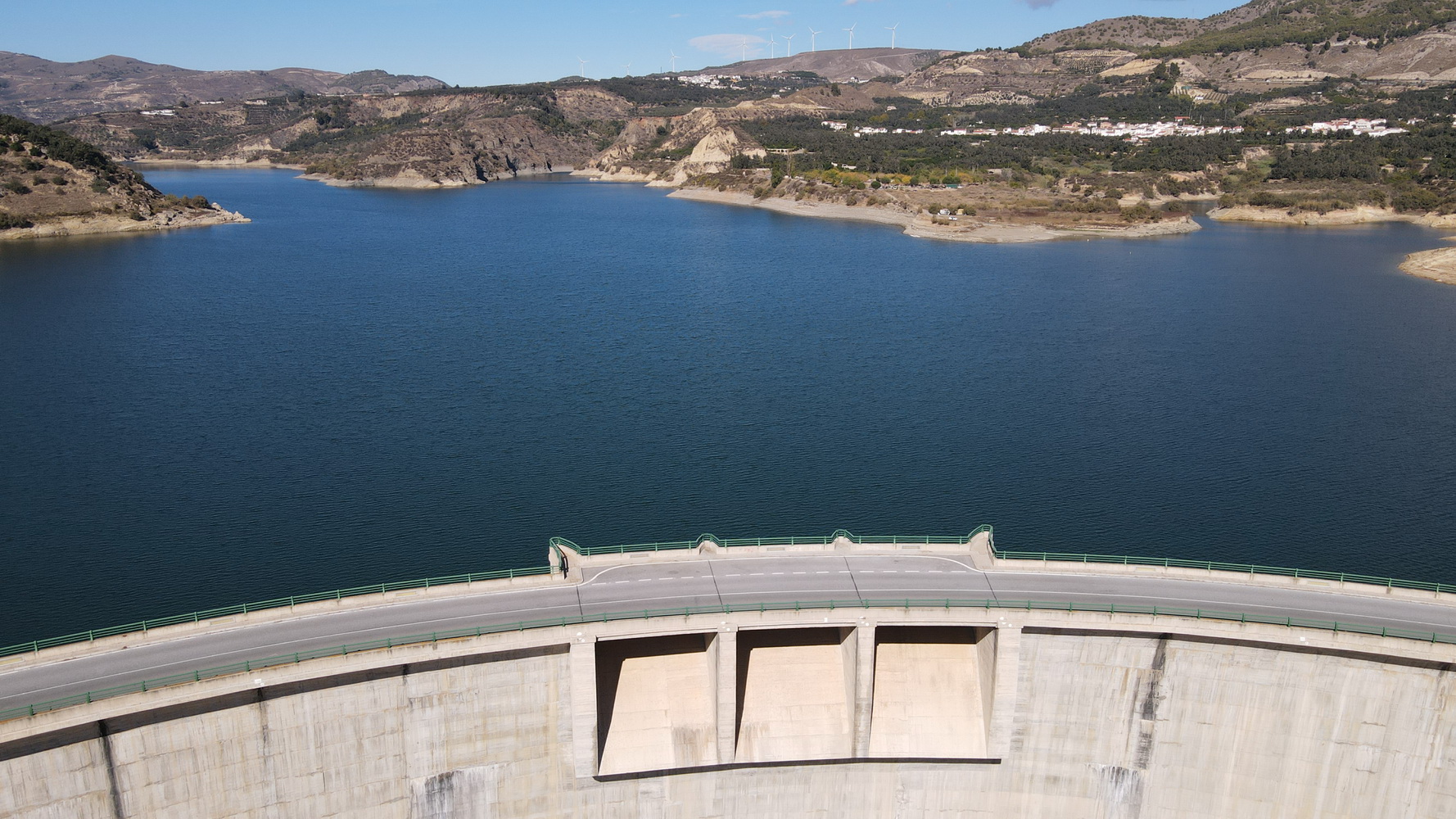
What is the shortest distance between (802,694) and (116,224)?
378ft

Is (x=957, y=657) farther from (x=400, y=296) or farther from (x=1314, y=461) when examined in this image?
(x=400, y=296)

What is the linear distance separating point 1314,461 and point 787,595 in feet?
97.5

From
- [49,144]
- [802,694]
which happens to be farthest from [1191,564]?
[49,144]

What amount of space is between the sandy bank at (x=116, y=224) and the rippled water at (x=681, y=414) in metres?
17.6

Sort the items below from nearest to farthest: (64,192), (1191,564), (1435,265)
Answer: (1191,564)
(1435,265)
(64,192)

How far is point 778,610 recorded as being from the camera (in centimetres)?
2331

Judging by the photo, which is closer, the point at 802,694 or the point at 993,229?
the point at 802,694

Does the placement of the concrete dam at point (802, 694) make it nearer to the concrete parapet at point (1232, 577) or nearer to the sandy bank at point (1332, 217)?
the concrete parapet at point (1232, 577)

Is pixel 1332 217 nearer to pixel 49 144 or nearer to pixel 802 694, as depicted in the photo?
pixel 802 694

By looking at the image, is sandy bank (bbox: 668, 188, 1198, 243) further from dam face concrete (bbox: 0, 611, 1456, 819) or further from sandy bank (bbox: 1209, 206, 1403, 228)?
dam face concrete (bbox: 0, 611, 1456, 819)

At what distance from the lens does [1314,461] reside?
43219 millimetres

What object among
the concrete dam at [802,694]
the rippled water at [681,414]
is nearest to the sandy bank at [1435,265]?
the rippled water at [681,414]

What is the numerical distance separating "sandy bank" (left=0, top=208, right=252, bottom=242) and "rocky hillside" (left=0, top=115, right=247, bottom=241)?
0.26ft

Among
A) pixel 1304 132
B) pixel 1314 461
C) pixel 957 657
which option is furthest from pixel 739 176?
pixel 957 657
